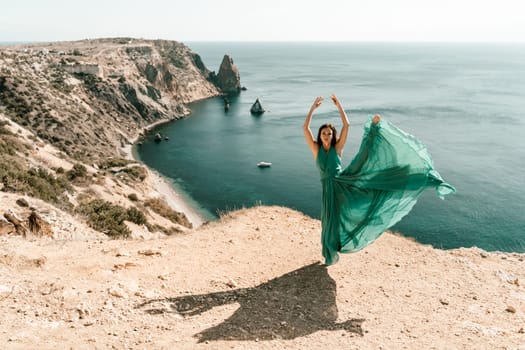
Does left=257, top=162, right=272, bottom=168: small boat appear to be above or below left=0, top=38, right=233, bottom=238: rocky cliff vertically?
below

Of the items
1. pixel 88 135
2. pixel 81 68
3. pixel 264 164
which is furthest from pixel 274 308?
pixel 81 68

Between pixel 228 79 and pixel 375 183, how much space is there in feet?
426

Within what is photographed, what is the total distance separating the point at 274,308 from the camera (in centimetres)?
859

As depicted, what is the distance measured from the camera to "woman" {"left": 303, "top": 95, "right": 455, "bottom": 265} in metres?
8.85

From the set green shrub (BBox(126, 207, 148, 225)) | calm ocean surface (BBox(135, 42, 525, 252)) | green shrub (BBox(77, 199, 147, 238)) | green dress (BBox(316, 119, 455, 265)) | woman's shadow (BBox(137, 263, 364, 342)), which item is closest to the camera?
woman's shadow (BBox(137, 263, 364, 342))

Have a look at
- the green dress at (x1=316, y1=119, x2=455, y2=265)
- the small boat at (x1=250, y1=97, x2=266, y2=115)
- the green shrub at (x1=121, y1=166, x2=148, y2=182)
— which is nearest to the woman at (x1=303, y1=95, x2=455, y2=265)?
the green dress at (x1=316, y1=119, x2=455, y2=265)

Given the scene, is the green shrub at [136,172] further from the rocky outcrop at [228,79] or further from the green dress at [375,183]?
the rocky outcrop at [228,79]

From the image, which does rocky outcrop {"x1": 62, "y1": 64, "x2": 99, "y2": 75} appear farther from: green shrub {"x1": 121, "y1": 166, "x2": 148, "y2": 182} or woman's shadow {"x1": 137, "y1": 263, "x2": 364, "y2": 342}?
woman's shadow {"x1": 137, "y1": 263, "x2": 364, "y2": 342}

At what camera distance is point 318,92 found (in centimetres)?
12544

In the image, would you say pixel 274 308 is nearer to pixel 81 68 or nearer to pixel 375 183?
pixel 375 183

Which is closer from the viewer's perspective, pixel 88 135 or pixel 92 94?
pixel 88 135

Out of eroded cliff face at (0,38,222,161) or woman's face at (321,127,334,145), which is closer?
woman's face at (321,127,334,145)

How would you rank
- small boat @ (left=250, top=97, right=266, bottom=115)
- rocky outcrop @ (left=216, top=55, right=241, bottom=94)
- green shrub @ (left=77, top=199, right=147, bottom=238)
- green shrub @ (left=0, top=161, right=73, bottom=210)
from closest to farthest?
green shrub @ (left=77, top=199, right=147, bottom=238) < green shrub @ (left=0, top=161, right=73, bottom=210) < small boat @ (left=250, top=97, right=266, bottom=115) < rocky outcrop @ (left=216, top=55, right=241, bottom=94)

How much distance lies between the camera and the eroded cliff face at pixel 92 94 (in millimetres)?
52750
